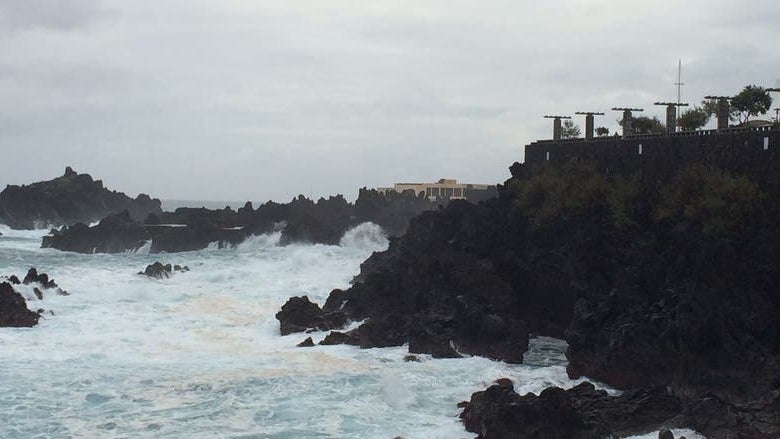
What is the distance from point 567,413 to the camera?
20.1 metres

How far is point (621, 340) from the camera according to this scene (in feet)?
83.3

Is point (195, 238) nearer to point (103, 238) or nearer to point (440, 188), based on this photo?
point (103, 238)

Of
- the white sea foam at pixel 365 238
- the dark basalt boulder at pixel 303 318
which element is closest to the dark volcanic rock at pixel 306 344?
the dark basalt boulder at pixel 303 318

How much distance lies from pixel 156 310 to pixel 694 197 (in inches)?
892

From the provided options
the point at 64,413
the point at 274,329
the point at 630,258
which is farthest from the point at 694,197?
the point at 64,413

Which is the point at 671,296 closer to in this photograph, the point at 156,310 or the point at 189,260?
the point at 156,310

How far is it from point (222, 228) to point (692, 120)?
130 feet

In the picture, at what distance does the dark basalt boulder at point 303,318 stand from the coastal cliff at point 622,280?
0.43 m

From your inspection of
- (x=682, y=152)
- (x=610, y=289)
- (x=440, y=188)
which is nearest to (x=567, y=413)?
(x=610, y=289)

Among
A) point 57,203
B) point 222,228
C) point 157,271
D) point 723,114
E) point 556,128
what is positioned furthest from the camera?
point 57,203

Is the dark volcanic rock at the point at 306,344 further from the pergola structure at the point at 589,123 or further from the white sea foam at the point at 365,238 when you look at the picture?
the white sea foam at the point at 365,238

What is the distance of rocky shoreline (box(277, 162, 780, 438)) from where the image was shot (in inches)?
904

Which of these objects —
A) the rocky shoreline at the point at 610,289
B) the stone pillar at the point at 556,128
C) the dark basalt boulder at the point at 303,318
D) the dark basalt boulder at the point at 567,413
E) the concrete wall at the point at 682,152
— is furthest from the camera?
the stone pillar at the point at 556,128

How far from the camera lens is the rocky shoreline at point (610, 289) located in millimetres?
22969
